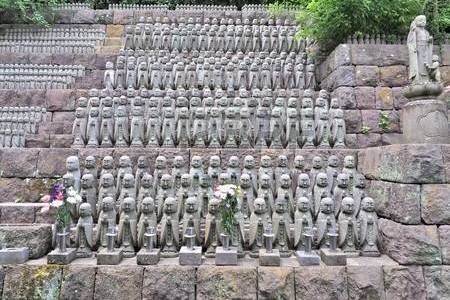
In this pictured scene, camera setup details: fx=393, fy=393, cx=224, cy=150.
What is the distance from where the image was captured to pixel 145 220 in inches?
181

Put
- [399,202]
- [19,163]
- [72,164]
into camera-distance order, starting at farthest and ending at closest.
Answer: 1. [19,163]
2. [72,164]
3. [399,202]

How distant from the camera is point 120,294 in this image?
4086 mm

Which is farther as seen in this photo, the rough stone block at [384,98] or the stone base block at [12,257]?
the rough stone block at [384,98]

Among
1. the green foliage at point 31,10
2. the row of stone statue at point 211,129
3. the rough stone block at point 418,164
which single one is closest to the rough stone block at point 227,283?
the rough stone block at point 418,164

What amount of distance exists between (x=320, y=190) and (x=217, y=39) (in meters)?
5.38

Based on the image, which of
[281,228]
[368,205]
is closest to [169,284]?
[281,228]

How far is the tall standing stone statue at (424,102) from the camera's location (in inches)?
195

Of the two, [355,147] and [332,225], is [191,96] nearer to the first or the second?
[355,147]

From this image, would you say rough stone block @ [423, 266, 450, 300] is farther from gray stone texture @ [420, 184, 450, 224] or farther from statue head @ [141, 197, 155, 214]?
statue head @ [141, 197, 155, 214]

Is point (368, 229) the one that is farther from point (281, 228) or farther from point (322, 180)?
point (281, 228)

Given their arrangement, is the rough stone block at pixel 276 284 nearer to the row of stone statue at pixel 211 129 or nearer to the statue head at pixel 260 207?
the statue head at pixel 260 207

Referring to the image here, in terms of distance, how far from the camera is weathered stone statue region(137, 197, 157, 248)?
4590 millimetres

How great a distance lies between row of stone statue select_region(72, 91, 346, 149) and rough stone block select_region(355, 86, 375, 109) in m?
0.82

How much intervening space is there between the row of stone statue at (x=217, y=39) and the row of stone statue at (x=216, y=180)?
171 inches
